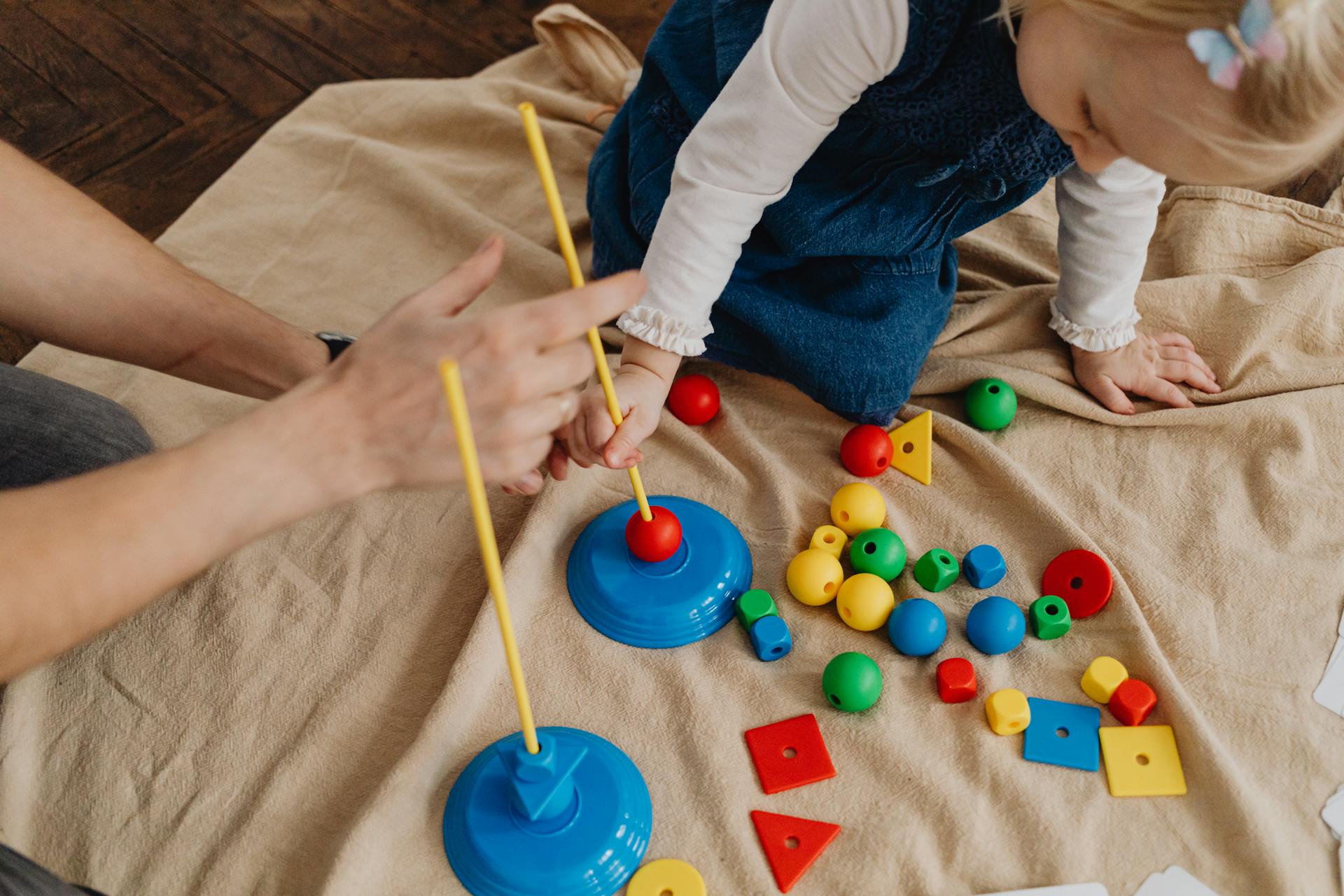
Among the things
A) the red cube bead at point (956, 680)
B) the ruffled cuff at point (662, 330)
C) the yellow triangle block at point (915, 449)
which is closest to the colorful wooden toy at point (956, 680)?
the red cube bead at point (956, 680)

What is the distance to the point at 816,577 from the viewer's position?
3.17 feet

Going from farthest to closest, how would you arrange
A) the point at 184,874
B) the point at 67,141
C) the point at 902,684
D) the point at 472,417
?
1. the point at 67,141
2. the point at 902,684
3. the point at 184,874
4. the point at 472,417

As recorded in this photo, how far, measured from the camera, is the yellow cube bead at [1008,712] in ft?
2.91

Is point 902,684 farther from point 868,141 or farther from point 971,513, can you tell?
point 868,141

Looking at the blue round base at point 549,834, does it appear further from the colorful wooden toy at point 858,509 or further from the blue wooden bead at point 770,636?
the colorful wooden toy at point 858,509

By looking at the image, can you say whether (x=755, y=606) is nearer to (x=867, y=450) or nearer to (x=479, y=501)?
(x=867, y=450)

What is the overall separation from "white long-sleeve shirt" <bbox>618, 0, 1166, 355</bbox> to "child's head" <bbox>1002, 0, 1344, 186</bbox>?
136 millimetres

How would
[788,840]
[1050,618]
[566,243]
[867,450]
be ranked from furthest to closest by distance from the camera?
[867,450], [1050,618], [788,840], [566,243]

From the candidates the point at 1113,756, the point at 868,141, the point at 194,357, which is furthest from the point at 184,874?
the point at 868,141

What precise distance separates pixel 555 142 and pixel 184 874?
0.99 m

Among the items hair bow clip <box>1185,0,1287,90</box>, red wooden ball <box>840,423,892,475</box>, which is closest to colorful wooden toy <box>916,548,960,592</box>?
red wooden ball <box>840,423,892,475</box>

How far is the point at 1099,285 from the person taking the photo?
Result: 110 cm

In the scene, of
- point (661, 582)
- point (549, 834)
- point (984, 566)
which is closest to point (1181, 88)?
point (984, 566)

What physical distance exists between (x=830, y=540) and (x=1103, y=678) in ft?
0.86
